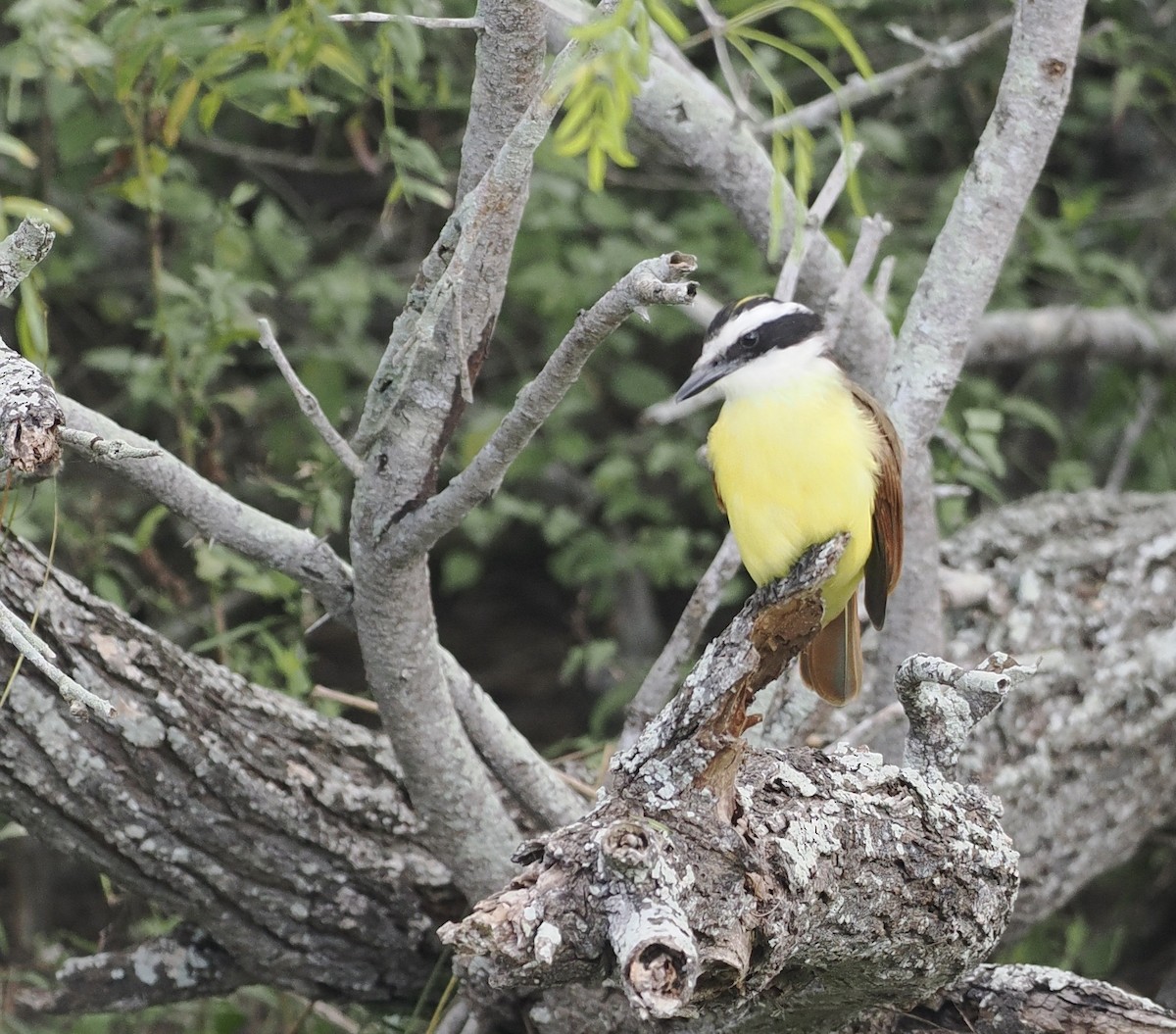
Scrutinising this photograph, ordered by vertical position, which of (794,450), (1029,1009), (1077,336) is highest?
(1077,336)

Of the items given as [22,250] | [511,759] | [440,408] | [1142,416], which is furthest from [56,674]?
[1142,416]

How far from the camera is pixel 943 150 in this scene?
5309 mm

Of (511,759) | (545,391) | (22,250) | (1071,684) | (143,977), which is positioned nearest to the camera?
(22,250)

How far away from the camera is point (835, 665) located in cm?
271

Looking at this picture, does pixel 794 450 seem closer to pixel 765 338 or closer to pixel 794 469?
pixel 794 469

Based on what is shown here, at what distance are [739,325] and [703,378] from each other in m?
0.12

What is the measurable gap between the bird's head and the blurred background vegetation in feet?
2.34

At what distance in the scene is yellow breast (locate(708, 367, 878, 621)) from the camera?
2369mm

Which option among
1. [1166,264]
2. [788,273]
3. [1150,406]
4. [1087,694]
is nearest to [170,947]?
[788,273]

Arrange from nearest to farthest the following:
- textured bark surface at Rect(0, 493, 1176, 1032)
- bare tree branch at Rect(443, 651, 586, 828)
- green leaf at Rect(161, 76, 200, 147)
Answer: textured bark surface at Rect(0, 493, 1176, 1032), bare tree branch at Rect(443, 651, 586, 828), green leaf at Rect(161, 76, 200, 147)

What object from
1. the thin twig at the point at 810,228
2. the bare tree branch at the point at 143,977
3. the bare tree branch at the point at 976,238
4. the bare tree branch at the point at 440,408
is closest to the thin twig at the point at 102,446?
the bare tree branch at the point at 440,408

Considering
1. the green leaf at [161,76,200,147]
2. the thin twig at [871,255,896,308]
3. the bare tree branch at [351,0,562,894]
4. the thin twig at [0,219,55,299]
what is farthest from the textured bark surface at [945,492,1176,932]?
the thin twig at [0,219,55,299]

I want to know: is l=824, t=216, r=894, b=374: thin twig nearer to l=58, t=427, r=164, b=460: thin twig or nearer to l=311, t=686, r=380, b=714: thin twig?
l=311, t=686, r=380, b=714: thin twig

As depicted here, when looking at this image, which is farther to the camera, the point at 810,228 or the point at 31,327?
the point at 810,228
